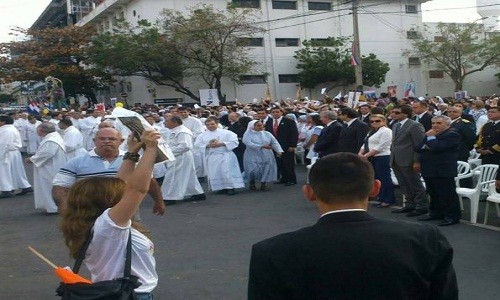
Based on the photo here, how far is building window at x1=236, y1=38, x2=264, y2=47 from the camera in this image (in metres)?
39.6

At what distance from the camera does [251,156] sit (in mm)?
12836

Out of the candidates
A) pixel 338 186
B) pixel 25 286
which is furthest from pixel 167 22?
pixel 338 186

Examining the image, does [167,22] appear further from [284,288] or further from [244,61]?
[284,288]

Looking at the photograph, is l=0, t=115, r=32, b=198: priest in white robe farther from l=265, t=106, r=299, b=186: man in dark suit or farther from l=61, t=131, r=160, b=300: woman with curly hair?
l=61, t=131, r=160, b=300: woman with curly hair

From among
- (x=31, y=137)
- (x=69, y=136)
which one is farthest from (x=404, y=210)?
(x=31, y=137)

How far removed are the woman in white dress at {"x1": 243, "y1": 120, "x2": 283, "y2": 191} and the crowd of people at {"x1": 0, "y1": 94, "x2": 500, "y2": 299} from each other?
21 mm

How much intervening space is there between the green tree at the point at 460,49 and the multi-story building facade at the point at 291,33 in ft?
7.54

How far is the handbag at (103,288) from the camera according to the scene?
2.78 metres

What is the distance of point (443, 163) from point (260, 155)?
511 centimetres

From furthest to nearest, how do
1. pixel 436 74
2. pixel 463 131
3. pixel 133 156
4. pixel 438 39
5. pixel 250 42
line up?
pixel 436 74 < pixel 438 39 < pixel 250 42 < pixel 463 131 < pixel 133 156

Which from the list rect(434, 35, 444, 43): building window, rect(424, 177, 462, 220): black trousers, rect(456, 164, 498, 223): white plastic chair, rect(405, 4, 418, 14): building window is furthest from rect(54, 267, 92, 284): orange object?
rect(405, 4, 418, 14): building window

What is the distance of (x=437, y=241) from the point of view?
211cm

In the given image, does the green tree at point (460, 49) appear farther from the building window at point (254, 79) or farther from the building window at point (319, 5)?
the building window at point (254, 79)

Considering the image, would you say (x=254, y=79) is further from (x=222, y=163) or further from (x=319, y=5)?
(x=222, y=163)
